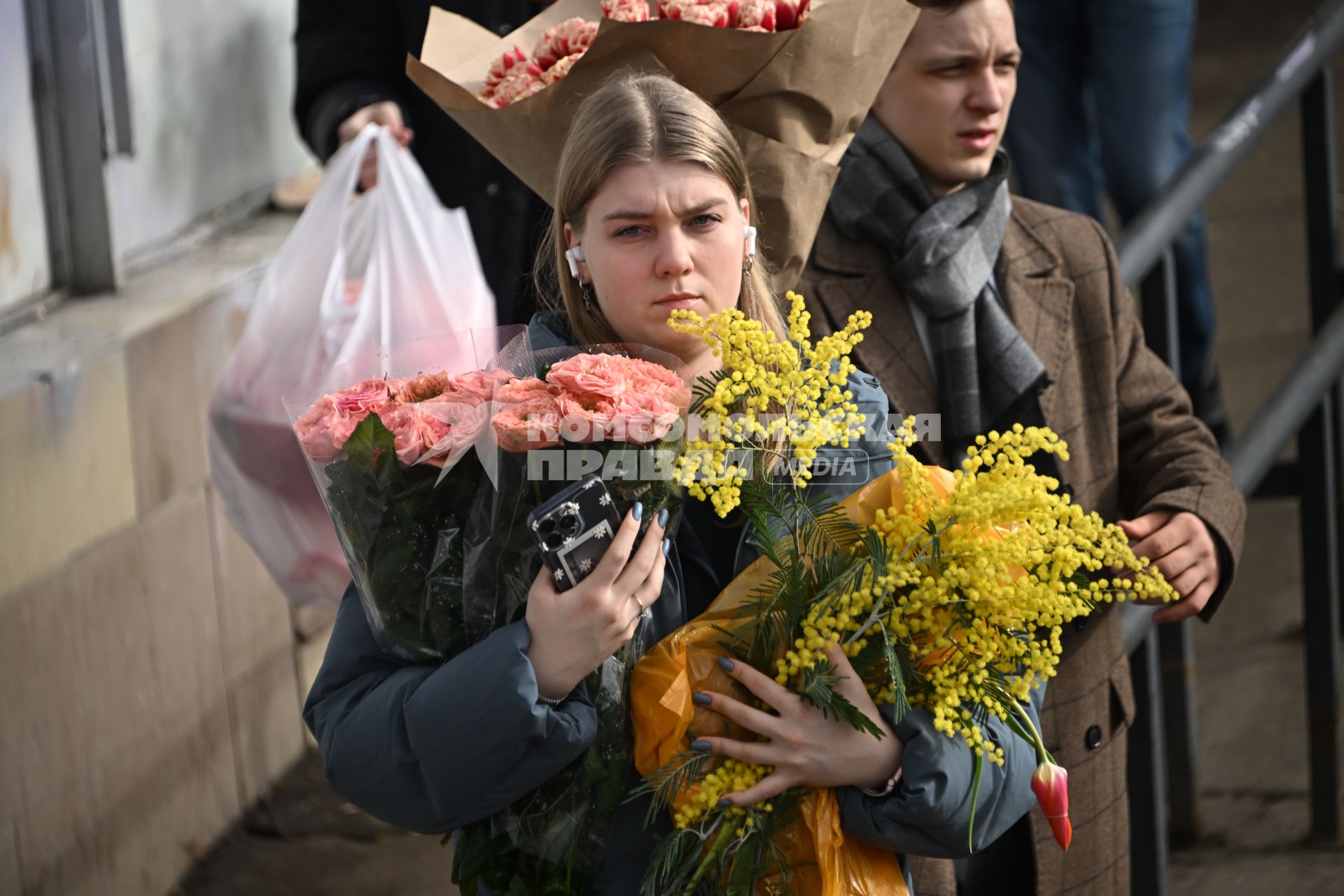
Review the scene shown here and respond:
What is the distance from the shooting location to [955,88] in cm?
232

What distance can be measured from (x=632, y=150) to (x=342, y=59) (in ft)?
5.70

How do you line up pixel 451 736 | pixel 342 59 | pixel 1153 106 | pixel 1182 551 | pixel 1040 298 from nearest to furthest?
pixel 451 736 → pixel 1182 551 → pixel 1040 298 → pixel 342 59 → pixel 1153 106

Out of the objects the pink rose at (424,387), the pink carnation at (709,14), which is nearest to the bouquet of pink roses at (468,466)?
the pink rose at (424,387)

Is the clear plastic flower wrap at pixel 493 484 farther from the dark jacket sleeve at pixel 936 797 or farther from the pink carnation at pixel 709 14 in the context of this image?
the pink carnation at pixel 709 14

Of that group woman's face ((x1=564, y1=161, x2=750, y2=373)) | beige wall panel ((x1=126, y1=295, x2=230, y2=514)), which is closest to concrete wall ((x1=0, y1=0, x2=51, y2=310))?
beige wall panel ((x1=126, y1=295, x2=230, y2=514))

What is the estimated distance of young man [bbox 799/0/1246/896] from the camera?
2.29 meters

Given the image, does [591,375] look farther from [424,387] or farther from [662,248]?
[662,248]

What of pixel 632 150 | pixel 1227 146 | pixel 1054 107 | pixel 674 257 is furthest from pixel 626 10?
pixel 1054 107

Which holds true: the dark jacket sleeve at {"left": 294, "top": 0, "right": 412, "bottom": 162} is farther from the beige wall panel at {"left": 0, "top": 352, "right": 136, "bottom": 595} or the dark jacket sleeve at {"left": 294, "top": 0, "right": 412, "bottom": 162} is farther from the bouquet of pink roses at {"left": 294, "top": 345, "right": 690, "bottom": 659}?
the bouquet of pink roses at {"left": 294, "top": 345, "right": 690, "bottom": 659}

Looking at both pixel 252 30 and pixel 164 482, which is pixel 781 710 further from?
pixel 252 30

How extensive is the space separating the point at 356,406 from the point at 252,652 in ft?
7.78

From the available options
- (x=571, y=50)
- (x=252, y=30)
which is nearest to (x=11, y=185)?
(x=252, y=30)

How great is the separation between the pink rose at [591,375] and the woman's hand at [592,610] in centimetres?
12

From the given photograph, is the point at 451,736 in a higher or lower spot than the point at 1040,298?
lower
